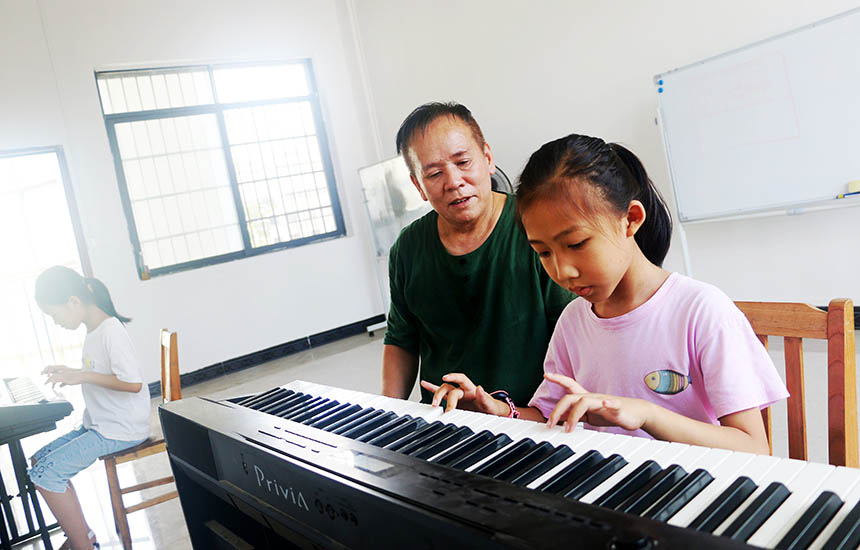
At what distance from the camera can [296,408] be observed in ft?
3.51

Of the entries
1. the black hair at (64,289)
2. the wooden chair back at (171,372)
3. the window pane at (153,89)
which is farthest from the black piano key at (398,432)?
the window pane at (153,89)

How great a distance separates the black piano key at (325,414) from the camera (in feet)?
3.27

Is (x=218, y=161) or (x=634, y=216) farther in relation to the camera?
(x=218, y=161)

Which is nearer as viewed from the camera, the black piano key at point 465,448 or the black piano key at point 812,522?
the black piano key at point 812,522

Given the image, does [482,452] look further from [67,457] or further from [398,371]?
[67,457]

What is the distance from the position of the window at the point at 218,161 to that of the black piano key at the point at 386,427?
542cm

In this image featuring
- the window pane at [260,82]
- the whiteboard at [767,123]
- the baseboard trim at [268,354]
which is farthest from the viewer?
the window pane at [260,82]

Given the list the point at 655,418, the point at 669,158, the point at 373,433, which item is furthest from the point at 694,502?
the point at 669,158

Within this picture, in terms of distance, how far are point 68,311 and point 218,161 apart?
373cm

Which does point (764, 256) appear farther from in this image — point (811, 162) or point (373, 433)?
point (373, 433)

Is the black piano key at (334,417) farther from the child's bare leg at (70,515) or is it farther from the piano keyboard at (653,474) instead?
the child's bare leg at (70,515)

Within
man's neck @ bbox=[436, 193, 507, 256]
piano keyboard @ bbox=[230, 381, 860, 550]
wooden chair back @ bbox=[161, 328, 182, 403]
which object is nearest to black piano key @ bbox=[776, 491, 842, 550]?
piano keyboard @ bbox=[230, 381, 860, 550]

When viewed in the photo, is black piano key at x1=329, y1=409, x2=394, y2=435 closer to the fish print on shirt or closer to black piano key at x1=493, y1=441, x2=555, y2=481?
black piano key at x1=493, y1=441, x2=555, y2=481

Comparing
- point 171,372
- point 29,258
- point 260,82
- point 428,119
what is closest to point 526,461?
point 428,119
